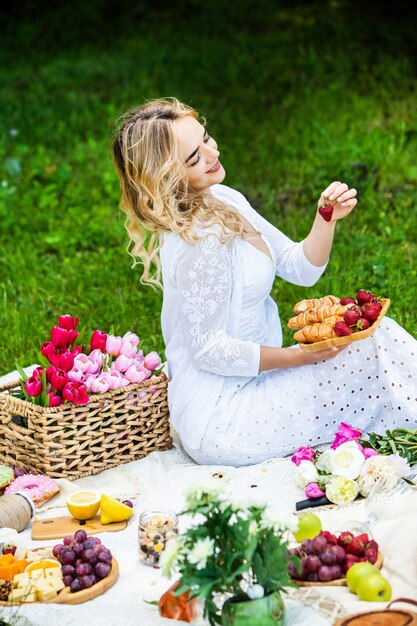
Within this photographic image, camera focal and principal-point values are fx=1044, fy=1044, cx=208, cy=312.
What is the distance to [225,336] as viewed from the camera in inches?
154

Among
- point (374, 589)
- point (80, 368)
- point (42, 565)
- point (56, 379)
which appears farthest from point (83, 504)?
point (374, 589)

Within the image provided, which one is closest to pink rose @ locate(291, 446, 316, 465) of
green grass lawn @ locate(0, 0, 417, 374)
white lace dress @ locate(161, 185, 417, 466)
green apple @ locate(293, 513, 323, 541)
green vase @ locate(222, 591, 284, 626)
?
white lace dress @ locate(161, 185, 417, 466)

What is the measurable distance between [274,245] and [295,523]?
1762 mm

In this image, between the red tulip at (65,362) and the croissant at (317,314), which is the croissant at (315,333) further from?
the red tulip at (65,362)

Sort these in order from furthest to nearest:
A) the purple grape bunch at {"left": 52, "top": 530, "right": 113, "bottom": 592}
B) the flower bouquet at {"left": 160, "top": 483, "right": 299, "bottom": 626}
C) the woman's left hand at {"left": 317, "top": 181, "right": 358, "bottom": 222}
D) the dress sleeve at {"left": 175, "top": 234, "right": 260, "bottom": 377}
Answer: the woman's left hand at {"left": 317, "top": 181, "right": 358, "bottom": 222}
the dress sleeve at {"left": 175, "top": 234, "right": 260, "bottom": 377}
the purple grape bunch at {"left": 52, "top": 530, "right": 113, "bottom": 592}
the flower bouquet at {"left": 160, "top": 483, "right": 299, "bottom": 626}

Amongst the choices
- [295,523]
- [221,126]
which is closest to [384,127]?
[221,126]

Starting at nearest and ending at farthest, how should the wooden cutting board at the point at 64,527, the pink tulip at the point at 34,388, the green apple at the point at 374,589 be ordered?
the green apple at the point at 374,589
the wooden cutting board at the point at 64,527
the pink tulip at the point at 34,388

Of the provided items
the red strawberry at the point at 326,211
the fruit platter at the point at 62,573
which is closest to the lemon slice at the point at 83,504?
the fruit platter at the point at 62,573

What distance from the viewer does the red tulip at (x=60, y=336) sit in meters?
4.23

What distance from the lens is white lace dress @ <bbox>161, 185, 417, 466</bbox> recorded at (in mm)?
3842

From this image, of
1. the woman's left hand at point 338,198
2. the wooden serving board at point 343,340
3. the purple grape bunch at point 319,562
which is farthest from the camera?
the woman's left hand at point 338,198

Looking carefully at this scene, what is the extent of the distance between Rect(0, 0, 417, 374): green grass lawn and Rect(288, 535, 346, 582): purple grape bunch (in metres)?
2.28

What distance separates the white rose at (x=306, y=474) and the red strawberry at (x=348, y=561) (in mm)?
688

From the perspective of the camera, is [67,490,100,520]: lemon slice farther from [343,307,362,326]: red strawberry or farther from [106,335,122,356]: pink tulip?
[343,307,362,326]: red strawberry
